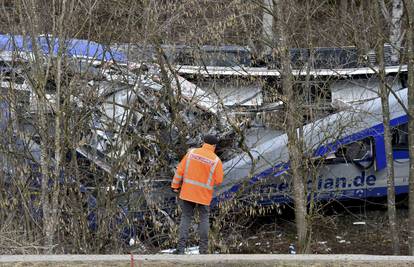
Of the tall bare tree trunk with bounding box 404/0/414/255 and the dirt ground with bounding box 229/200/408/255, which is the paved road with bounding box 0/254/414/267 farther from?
the dirt ground with bounding box 229/200/408/255

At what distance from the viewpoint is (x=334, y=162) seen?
1291cm

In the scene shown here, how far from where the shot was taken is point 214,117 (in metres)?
11.2

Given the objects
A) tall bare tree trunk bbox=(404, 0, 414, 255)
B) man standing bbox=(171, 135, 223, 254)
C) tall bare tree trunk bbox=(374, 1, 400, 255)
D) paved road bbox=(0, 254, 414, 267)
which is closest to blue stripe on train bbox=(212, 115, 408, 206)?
tall bare tree trunk bbox=(374, 1, 400, 255)

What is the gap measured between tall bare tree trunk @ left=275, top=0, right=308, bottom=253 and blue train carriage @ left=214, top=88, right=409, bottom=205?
21 cm

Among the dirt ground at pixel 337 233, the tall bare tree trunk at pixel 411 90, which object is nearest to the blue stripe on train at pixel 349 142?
the dirt ground at pixel 337 233

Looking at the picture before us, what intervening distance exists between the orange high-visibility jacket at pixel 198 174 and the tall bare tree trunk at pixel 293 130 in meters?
2.03

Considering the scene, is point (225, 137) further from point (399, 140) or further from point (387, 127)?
point (399, 140)

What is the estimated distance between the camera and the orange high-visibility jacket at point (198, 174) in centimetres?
948

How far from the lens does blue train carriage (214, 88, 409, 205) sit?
11.5 meters

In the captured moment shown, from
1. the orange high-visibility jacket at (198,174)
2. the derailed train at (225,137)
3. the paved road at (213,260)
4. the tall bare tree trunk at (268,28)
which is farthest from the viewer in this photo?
the tall bare tree trunk at (268,28)

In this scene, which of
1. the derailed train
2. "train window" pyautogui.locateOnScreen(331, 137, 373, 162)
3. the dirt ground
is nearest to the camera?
the derailed train

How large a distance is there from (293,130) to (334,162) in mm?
1977

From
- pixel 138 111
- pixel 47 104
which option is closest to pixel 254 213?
pixel 138 111

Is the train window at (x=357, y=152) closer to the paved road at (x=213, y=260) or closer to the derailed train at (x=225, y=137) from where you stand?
the derailed train at (x=225, y=137)
